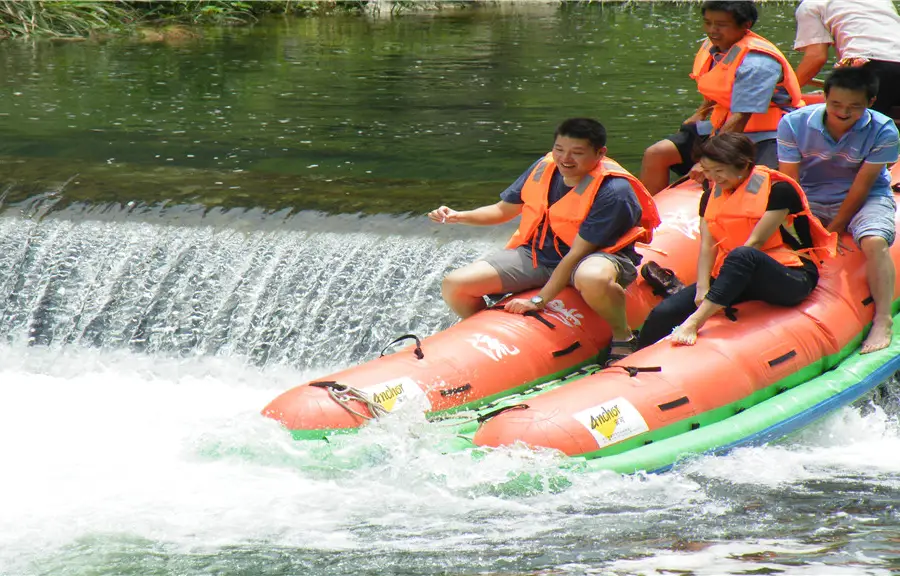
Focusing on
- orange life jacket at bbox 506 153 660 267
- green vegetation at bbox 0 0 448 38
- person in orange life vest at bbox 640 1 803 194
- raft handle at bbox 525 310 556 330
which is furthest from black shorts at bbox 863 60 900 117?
green vegetation at bbox 0 0 448 38

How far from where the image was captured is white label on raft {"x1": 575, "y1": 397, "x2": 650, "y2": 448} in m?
4.73

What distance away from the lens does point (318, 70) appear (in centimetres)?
1294

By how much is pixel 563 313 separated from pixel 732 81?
168 centimetres

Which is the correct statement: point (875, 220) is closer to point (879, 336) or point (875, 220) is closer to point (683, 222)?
point (879, 336)

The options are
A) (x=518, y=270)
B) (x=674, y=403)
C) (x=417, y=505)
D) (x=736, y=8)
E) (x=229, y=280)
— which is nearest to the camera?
(x=417, y=505)

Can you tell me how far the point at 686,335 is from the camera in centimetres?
514

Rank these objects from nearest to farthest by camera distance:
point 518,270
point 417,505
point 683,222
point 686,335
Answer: point 417,505, point 686,335, point 518,270, point 683,222

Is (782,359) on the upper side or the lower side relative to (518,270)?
lower

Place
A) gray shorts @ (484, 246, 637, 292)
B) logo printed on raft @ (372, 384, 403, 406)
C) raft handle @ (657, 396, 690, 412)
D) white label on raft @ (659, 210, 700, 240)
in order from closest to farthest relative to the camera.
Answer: raft handle @ (657, 396, 690, 412)
logo printed on raft @ (372, 384, 403, 406)
gray shorts @ (484, 246, 637, 292)
white label on raft @ (659, 210, 700, 240)

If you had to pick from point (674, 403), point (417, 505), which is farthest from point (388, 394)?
point (674, 403)

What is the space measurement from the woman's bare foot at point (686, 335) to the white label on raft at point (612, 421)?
0.45 meters

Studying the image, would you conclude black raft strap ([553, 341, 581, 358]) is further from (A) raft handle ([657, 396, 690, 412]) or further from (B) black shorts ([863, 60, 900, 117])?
(B) black shorts ([863, 60, 900, 117])

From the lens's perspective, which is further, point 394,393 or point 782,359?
point 782,359

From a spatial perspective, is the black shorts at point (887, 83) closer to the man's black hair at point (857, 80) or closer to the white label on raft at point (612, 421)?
the man's black hair at point (857, 80)
